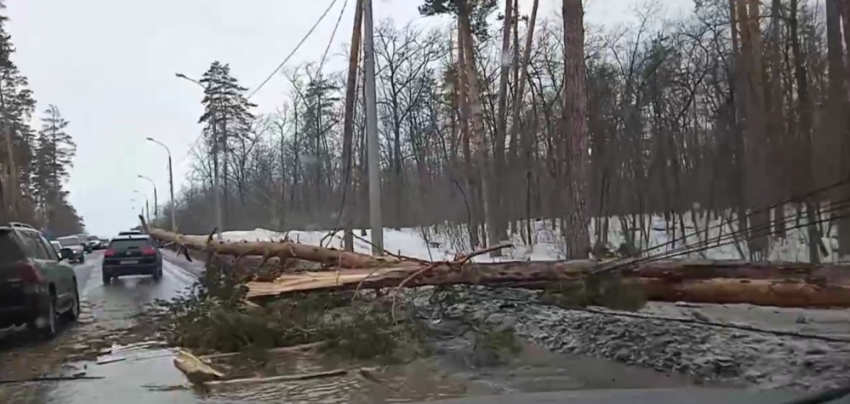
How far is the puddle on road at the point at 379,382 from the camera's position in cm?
770

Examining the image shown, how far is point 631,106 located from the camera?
92.5 feet

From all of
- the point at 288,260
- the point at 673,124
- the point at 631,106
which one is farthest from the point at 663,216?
the point at 288,260

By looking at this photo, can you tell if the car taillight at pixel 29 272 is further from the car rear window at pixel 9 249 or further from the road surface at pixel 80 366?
the road surface at pixel 80 366

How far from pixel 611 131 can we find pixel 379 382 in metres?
21.0

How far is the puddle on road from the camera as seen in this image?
7.70 m

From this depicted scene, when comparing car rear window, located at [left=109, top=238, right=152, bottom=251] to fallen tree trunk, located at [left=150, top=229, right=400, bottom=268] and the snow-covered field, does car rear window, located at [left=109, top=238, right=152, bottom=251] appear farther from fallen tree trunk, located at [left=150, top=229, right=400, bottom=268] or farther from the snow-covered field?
the snow-covered field

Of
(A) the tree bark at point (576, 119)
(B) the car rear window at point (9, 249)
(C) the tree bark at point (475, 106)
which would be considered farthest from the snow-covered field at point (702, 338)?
(C) the tree bark at point (475, 106)

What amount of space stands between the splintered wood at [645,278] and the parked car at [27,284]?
3026 millimetres

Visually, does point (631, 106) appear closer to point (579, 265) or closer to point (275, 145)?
point (579, 265)

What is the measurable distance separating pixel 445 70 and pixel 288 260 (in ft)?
78.4

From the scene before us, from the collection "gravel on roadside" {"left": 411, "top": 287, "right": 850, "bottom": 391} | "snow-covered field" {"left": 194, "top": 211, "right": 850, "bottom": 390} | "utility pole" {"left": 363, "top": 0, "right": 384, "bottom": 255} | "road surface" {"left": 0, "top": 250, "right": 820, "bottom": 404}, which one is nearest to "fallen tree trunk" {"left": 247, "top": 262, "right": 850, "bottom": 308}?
"snow-covered field" {"left": 194, "top": 211, "right": 850, "bottom": 390}

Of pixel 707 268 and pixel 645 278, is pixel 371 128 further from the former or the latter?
pixel 707 268

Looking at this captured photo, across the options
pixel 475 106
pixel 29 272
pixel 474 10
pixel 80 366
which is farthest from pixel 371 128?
pixel 474 10

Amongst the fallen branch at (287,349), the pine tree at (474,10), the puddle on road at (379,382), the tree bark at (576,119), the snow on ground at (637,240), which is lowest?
the puddle on road at (379,382)
